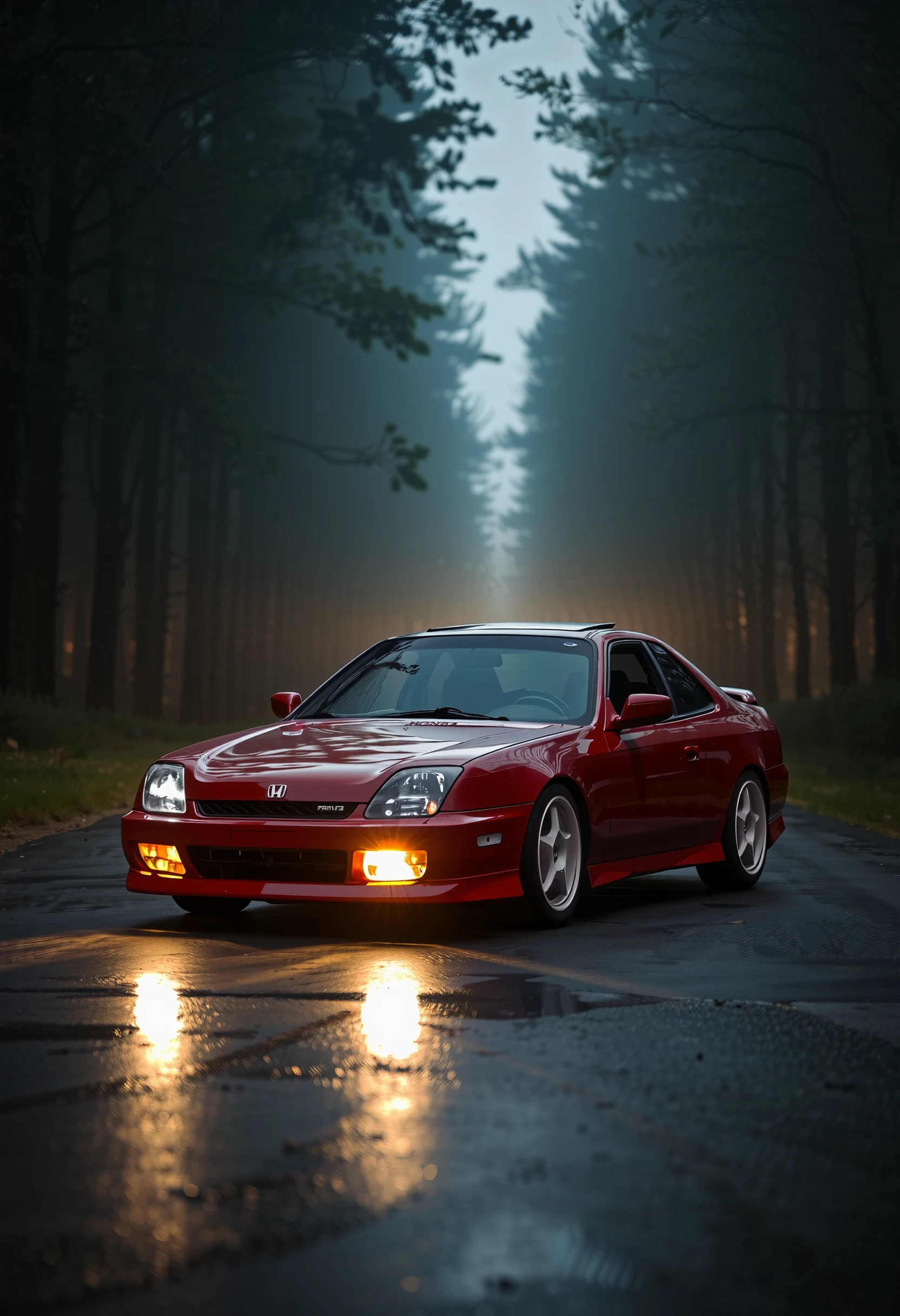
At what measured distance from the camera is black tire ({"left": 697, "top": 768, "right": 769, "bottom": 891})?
418 inches

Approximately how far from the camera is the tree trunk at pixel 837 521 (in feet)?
121

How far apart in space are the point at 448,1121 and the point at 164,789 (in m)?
4.40

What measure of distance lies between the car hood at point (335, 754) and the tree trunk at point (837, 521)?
27.5 m

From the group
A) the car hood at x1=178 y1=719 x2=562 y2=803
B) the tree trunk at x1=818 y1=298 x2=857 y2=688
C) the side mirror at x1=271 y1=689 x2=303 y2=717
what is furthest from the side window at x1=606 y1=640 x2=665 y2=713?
the tree trunk at x1=818 y1=298 x2=857 y2=688

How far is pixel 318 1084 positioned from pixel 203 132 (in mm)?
27308

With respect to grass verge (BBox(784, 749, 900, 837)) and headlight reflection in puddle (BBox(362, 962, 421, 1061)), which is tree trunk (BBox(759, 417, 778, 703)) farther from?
headlight reflection in puddle (BBox(362, 962, 421, 1061))

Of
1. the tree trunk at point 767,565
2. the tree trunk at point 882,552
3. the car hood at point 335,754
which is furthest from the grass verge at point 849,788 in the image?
the tree trunk at point 767,565

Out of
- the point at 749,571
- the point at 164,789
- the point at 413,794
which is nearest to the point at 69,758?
the point at 164,789

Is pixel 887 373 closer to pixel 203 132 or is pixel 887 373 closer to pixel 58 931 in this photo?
pixel 203 132

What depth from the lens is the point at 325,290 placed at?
101ft

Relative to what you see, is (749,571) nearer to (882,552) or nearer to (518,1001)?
(882,552)

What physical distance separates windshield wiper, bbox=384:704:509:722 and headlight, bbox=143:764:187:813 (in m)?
1.33

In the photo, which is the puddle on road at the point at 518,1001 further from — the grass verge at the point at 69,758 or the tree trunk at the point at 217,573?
the tree trunk at the point at 217,573

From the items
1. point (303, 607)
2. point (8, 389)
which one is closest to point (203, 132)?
point (8, 389)
